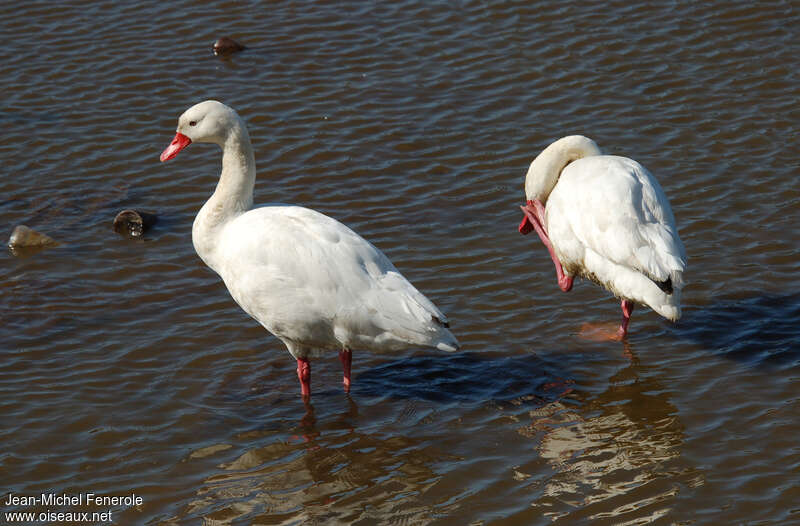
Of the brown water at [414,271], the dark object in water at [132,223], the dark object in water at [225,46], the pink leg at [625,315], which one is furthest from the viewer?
the dark object in water at [225,46]

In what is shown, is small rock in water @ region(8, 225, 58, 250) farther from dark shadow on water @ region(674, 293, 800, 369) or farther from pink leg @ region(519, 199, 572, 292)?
dark shadow on water @ region(674, 293, 800, 369)

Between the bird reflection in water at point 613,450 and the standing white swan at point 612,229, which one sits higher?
the standing white swan at point 612,229

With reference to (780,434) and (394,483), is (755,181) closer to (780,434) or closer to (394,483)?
(780,434)

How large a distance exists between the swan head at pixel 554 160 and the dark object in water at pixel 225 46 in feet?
16.0

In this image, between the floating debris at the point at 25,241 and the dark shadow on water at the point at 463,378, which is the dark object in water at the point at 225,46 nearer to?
the floating debris at the point at 25,241

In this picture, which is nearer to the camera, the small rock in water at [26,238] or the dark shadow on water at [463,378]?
the dark shadow on water at [463,378]

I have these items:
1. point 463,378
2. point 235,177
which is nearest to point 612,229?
point 463,378

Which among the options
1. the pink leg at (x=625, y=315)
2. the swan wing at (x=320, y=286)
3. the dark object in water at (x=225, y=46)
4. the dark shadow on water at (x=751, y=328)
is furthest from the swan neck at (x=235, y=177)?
the dark object in water at (x=225, y=46)

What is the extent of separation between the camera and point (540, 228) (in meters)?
8.43

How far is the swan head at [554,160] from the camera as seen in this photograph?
8305mm

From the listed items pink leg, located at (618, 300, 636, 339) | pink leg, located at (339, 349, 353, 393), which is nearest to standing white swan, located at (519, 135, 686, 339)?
pink leg, located at (618, 300, 636, 339)

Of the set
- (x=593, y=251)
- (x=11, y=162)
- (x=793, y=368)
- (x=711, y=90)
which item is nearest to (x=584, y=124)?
(x=711, y=90)

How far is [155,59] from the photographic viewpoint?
11969mm

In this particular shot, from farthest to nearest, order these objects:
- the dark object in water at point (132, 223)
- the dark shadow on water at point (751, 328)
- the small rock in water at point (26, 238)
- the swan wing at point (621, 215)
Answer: the dark object in water at point (132, 223), the small rock in water at point (26, 238), the dark shadow on water at point (751, 328), the swan wing at point (621, 215)
